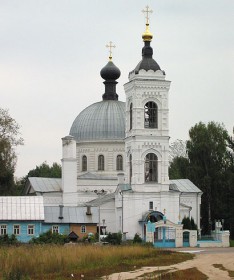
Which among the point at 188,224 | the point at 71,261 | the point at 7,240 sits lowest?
the point at 71,261

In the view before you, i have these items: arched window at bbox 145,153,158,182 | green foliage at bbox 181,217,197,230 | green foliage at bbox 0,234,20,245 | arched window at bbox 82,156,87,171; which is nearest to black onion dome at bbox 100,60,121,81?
arched window at bbox 82,156,87,171

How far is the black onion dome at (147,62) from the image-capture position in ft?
195

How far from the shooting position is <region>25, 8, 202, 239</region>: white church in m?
58.7

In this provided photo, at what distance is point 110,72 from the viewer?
231 ft

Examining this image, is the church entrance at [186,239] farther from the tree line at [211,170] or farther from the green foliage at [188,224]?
the tree line at [211,170]

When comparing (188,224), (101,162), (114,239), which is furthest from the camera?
(101,162)

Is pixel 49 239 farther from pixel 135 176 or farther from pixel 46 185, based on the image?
pixel 46 185

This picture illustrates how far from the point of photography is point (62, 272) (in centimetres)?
3056

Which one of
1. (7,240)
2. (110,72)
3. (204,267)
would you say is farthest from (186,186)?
(204,267)

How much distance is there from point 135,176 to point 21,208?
8.47m

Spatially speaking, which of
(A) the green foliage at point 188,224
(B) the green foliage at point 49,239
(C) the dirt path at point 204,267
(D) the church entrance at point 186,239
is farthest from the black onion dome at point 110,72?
(C) the dirt path at point 204,267

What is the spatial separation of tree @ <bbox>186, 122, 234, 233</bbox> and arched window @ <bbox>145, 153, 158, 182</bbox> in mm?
7200

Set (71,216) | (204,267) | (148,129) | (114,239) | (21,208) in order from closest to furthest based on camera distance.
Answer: (204,267), (114,239), (21,208), (71,216), (148,129)

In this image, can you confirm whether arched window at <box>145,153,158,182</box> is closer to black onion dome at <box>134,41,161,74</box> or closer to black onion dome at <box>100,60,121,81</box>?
black onion dome at <box>134,41,161,74</box>
